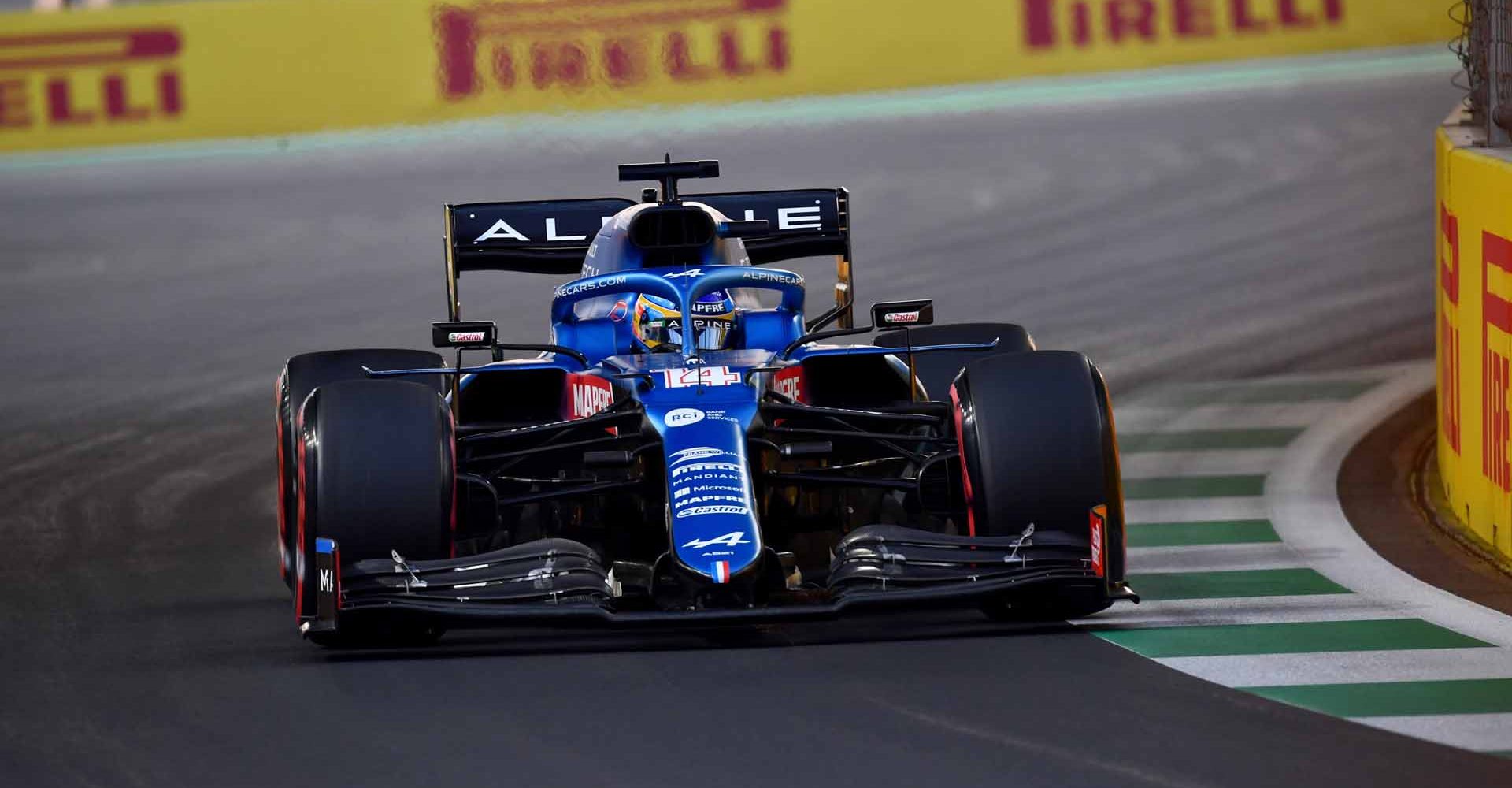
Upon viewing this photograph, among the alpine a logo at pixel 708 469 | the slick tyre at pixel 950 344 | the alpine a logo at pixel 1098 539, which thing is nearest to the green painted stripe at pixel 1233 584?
the alpine a logo at pixel 1098 539

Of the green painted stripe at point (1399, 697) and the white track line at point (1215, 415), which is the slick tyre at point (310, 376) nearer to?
the green painted stripe at point (1399, 697)

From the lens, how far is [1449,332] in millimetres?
12945

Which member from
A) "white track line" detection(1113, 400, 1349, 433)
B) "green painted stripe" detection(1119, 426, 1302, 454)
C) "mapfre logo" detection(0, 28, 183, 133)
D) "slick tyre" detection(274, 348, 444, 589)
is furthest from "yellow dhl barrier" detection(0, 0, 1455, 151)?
"slick tyre" detection(274, 348, 444, 589)

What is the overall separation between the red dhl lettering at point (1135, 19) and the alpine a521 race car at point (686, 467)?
15.0 m

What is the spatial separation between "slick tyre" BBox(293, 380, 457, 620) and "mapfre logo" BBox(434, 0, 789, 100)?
1513 cm

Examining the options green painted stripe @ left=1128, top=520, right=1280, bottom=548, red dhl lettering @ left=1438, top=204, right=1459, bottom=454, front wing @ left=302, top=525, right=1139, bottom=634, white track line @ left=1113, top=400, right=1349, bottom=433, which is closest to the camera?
front wing @ left=302, top=525, right=1139, bottom=634

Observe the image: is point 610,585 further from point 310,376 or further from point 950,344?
point 950,344

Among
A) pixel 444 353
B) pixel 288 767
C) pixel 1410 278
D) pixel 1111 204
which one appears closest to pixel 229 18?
pixel 444 353

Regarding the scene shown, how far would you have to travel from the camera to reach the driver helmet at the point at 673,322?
11.1 m

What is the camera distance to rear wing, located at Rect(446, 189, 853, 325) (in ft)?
42.4

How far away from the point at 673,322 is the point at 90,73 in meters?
15.4

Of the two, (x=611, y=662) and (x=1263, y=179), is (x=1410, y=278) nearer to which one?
(x=1263, y=179)

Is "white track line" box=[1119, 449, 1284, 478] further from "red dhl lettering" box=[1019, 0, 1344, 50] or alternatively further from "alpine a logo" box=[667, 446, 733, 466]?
"red dhl lettering" box=[1019, 0, 1344, 50]

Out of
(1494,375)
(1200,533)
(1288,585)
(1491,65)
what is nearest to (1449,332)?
(1491,65)
